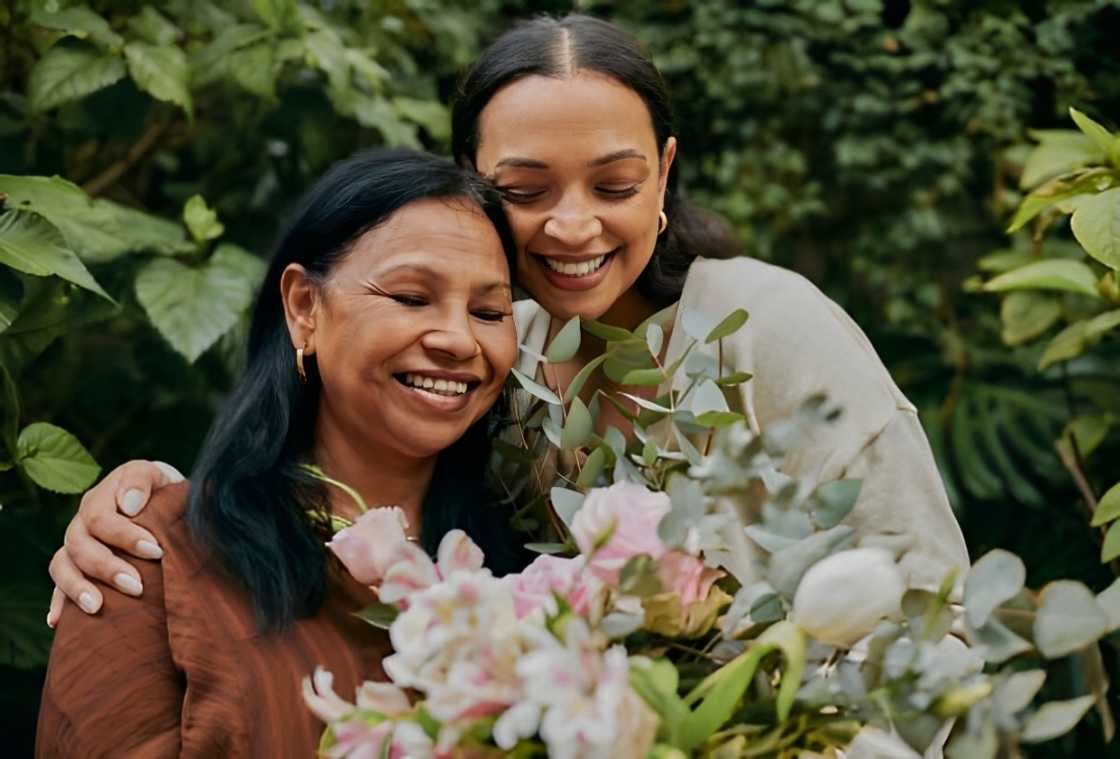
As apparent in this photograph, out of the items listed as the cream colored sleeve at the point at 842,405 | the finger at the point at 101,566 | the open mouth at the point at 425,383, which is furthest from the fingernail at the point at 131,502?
the cream colored sleeve at the point at 842,405

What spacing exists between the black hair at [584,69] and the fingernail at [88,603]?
678mm

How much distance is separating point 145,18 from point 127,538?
1219 mm

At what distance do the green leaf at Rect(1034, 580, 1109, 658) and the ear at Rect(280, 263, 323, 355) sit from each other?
78 centimetres

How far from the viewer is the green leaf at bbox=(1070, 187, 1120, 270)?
1739mm

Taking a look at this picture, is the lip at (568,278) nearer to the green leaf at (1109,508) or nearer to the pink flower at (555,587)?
the pink flower at (555,587)

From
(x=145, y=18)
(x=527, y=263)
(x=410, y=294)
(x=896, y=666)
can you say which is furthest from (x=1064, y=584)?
(x=145, y=18)

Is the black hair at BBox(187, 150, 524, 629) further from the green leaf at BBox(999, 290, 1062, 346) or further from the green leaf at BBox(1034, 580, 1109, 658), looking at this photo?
the green leaf at BBox(999, 290, 1062, 346)


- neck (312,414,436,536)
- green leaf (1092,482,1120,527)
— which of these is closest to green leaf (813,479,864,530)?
neck (312,414,436,536)

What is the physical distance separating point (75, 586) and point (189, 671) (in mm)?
152

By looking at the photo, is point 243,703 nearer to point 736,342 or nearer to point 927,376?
point 736,342

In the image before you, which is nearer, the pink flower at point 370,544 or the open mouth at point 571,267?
the pink flower at point 370,544

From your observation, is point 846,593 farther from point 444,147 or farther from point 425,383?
point 444,147

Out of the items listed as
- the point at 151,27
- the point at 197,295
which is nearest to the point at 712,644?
the point at 197,295

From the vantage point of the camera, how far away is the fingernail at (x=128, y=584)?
1.31 metres
